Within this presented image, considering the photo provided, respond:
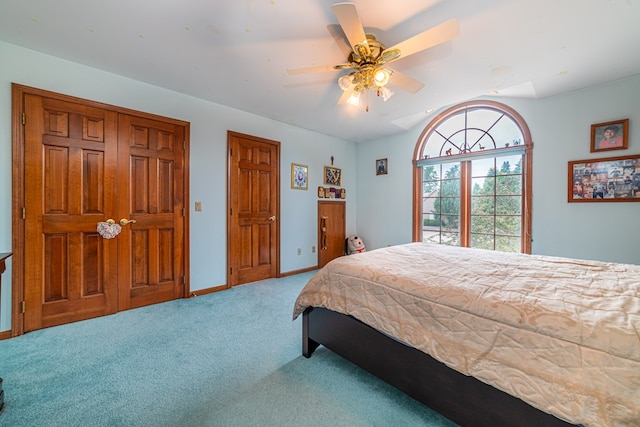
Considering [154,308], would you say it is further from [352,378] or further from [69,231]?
[352,378]

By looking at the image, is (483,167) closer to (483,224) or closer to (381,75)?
→ (483,224)

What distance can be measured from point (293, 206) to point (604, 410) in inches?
144

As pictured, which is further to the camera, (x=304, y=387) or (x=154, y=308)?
(x=154, y=308)

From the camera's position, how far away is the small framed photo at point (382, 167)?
184 inches

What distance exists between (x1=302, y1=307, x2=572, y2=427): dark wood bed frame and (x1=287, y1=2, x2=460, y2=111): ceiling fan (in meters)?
1.84

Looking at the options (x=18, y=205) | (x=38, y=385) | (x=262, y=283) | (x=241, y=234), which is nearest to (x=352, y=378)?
(x=38, y=385)

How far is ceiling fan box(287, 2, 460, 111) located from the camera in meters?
1.50

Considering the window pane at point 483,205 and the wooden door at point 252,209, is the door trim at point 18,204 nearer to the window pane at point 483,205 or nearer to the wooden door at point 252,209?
the wooden door at point 252,209

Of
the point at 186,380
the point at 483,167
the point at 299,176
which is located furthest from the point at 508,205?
the point at 186,380

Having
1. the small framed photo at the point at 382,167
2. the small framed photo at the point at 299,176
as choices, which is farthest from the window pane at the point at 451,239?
the small framed photo at the point at 299,176

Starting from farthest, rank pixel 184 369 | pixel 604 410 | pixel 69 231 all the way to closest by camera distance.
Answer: pixel 69 231 < pixel 184 369 < pixel 604 410

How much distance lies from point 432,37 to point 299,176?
2.82m

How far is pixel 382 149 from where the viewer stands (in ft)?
15.6

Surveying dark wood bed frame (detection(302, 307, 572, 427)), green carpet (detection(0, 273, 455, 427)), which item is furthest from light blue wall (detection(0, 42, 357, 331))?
dark wood bed frame (detection(302, 307, 572, 427))
